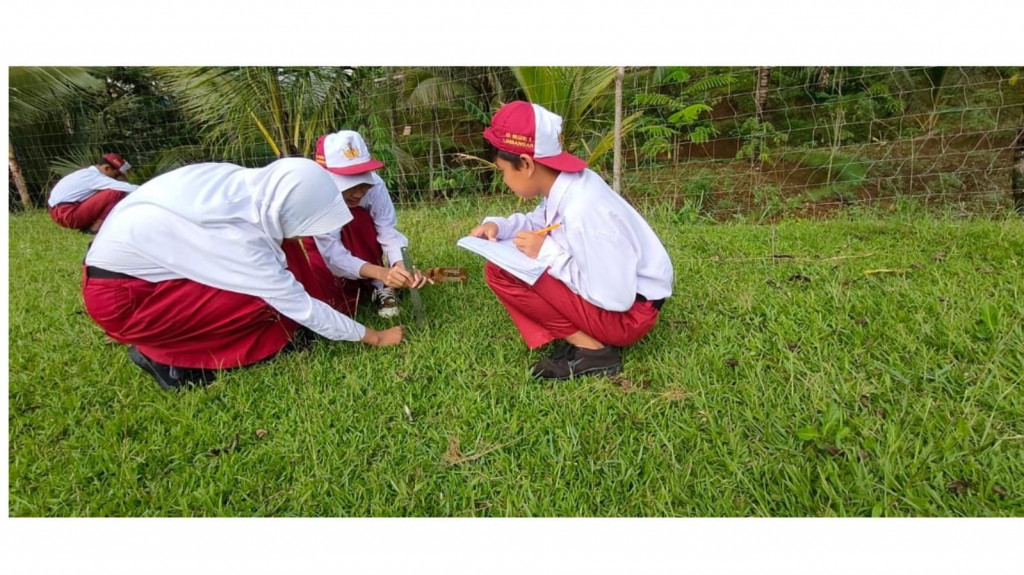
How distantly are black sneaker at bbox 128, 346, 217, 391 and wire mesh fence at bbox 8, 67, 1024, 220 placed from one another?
284 cm

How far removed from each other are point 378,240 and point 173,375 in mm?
1212

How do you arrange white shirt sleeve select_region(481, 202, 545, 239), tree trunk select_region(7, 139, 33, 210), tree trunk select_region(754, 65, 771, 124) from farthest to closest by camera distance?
tree trunk select_region(7, 139, 33, 210), tree trunk select_region(754, 65, 771, 124), white shirt sleeve select_region(481, 202, 545, 239)

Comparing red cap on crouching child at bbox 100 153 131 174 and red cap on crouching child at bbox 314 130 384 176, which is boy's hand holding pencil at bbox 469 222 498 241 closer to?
red cap on crouching child at bbox 314 130 384 176

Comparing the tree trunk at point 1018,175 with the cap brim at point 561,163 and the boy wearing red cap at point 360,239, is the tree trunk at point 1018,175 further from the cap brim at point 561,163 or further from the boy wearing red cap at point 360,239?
the boy wearing red cap at point 360,239

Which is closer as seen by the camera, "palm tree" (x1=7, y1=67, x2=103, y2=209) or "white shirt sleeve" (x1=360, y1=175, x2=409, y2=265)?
"white shirt sleeve" (x1=360, y1=175, x2=409, y2=265)

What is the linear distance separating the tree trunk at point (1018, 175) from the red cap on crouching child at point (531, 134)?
4.17 m

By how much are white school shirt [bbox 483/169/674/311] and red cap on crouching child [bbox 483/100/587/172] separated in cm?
10

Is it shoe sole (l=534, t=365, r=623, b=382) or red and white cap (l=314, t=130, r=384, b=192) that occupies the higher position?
red and white cap (l=314, t=130, r=384, b=192)

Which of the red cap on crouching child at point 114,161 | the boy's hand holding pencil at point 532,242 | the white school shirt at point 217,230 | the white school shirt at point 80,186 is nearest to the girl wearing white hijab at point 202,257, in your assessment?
the white school shirt at point 217,230

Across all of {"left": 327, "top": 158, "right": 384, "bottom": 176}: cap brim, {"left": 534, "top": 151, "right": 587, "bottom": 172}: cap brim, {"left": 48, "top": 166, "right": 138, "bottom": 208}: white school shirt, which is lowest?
{"left": 48, "top": 166, "right": 138, "bottom": 208}: white school shirt

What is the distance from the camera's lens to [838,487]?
1.53 meters

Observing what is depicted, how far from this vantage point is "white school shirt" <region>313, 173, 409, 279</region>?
8.66 feet

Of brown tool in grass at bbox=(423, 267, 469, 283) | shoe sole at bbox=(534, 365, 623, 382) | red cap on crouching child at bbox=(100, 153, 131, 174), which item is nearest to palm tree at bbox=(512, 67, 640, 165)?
brown tool in grass at bbox=(423, 267, 469, 283)

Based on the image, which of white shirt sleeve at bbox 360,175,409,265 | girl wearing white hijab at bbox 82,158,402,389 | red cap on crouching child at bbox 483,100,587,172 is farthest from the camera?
white shirt sleeve at bbox 360,175,409,265
